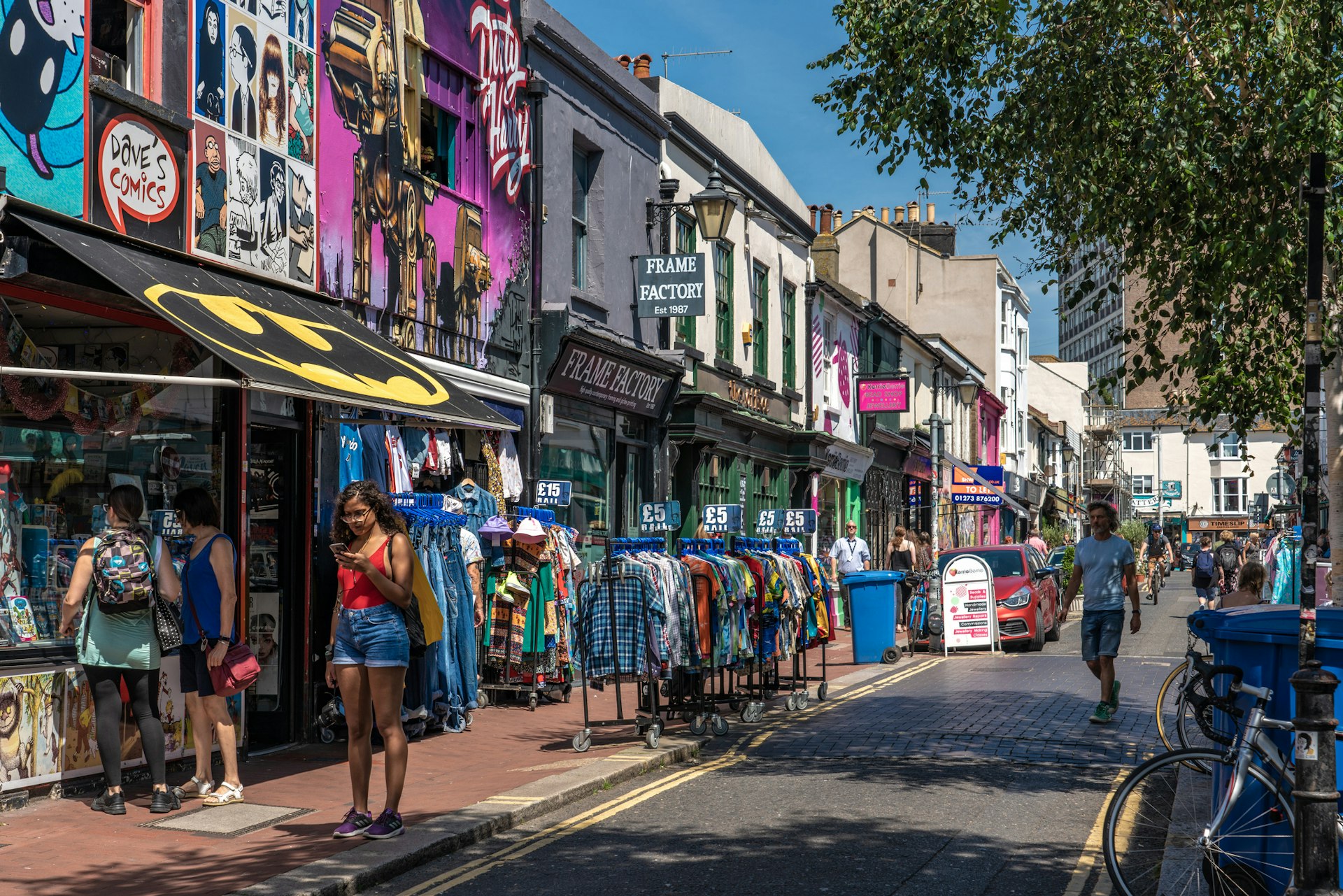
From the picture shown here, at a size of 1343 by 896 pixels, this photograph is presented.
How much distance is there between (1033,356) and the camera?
293ft

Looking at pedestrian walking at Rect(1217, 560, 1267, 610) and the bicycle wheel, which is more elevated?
pedestrian walking at Rect(1217, 560, 1267, 610)

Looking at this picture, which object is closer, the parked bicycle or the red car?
the parked bicycle

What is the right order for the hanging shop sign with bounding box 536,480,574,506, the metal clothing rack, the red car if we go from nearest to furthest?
the metal clothing rack → the hanging shop sign with bounding box 536,480,574,506 → the red car

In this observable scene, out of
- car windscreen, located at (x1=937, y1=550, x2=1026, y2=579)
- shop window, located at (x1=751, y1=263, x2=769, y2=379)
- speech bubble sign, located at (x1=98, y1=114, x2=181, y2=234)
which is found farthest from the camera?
shop window, located at (x1=751, y1=263, x2=769, y2=379)

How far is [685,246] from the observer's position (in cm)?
2098

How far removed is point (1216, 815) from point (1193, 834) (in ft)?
1.73

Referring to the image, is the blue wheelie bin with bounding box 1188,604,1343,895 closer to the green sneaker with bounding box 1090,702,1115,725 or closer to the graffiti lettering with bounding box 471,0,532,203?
the green sneaker with bounding box 1090,702,1115,725

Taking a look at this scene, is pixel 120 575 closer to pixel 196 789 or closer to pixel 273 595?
pixel 196 789

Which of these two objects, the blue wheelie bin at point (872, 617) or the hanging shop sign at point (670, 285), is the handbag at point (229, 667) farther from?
the blue wheelie bin at point (872, 617)

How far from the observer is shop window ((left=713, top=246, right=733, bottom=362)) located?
22.2 m

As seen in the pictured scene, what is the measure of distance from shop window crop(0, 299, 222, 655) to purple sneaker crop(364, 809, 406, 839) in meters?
2.58

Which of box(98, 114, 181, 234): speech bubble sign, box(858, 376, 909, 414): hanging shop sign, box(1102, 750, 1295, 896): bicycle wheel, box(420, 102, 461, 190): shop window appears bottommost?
box(1102, 750, 1295, 896): bicycle wheel

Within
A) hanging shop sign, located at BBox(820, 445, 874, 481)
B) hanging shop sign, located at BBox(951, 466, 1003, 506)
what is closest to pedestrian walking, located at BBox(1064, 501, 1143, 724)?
hanging shop sign, located at BBox(820, 445, 874, 481)

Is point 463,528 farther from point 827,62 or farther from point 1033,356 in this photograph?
point 1033,356
